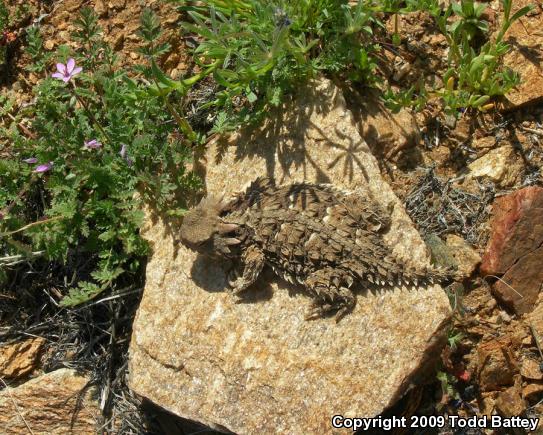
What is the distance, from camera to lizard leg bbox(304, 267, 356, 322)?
4.37 meters

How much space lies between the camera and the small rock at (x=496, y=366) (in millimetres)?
4898

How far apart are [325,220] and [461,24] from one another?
2068mm

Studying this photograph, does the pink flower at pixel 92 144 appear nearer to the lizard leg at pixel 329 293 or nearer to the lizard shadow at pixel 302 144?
the lizard shadow at pixel 302 144

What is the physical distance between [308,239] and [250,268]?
46cm

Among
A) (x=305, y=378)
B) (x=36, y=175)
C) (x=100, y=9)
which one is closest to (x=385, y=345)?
(x=305, y=378)

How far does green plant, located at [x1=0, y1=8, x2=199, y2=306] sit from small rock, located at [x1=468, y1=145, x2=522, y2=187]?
7.75ft

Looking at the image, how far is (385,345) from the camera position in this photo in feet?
14.2

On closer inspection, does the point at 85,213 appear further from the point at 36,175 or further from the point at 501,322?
the point at 501,322

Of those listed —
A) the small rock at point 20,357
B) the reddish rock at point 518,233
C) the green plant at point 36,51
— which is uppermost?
the green plant at point 36,51

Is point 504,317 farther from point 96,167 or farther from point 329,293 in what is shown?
point 96,167

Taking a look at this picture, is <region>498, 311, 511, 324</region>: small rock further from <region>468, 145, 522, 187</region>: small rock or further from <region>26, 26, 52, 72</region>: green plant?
<region>26, 26, 52, 72</region>: green plant

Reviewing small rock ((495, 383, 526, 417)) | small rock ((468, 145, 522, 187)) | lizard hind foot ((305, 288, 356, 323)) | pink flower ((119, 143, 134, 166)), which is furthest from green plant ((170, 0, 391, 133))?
small rock ((495, 383, 526, 417))

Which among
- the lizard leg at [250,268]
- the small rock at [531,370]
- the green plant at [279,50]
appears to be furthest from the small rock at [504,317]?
the green plant at [279,50]

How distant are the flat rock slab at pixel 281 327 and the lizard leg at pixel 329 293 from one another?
0.07 m
